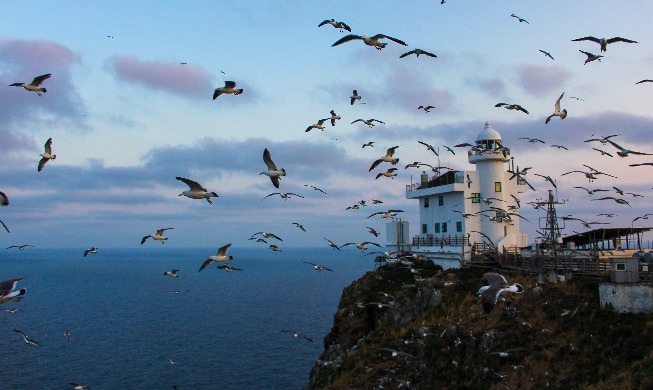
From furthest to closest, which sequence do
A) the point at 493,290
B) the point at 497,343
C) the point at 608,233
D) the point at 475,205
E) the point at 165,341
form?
1. the point at 165,341
2. the point at 475,205
3. the point at 608,233
4. the point at 497,343
5. the point at 493,290

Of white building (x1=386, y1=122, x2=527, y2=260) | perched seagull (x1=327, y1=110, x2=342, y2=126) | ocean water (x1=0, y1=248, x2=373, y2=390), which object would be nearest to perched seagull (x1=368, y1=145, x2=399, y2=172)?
perched seagull (x1=327, y1=110, x2=342, y2=126)

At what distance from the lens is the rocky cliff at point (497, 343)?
2695cm

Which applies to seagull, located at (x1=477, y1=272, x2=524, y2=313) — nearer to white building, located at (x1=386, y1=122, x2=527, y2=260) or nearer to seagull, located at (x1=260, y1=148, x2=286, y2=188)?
seagull, located at (x1=260, y1=148, x2=286, y2=188)

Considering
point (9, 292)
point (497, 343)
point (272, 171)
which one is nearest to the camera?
point (9, 292)

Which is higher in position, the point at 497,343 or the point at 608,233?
the point at 608,233

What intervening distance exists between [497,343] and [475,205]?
27839 millimetres

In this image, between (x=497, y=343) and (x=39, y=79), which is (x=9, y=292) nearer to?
(x=39, y=79)

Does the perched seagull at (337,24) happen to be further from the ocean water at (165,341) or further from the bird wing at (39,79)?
the ocean water at (165,341)

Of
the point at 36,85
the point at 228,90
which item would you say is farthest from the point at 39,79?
the point at 228,90

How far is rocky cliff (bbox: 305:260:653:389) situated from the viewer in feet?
88.4

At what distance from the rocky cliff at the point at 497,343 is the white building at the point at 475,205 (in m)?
12.2

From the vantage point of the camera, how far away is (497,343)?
3109 cm

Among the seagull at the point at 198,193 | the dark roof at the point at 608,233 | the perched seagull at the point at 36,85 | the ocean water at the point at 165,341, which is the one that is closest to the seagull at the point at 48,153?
the perched seagull at the point at 36,85

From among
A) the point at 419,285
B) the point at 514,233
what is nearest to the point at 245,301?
the point at 514,233
